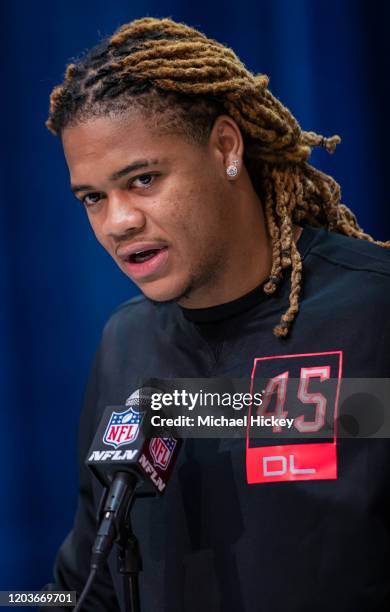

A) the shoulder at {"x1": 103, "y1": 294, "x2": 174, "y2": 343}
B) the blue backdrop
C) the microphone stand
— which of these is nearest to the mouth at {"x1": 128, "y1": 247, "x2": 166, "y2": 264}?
the shoulder at {"x1": 103, "y1": 294, "x2": 174, "y2": 343}

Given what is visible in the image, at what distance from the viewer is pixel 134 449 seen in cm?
110

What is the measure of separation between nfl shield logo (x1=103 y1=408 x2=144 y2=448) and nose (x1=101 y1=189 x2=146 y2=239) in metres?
0.30

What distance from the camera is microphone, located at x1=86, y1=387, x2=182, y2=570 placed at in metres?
1.05

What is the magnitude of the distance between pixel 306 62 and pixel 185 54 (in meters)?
0.63

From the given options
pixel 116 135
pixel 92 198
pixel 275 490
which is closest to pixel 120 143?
pixel 116 135

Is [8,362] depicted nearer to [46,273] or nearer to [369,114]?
[46,273]

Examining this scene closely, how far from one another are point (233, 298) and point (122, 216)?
0.79 ft

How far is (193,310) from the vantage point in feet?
4.92

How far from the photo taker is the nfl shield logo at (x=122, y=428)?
1.13 m

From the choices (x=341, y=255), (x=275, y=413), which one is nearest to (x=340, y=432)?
(x=275, y=413)

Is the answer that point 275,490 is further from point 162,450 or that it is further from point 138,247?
point 138,247

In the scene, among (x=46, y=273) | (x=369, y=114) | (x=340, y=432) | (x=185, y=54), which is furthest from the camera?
(x=46, y=273)

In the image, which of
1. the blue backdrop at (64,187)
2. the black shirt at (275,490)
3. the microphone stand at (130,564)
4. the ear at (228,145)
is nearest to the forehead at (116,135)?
the ear at (228,145)

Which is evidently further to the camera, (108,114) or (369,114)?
(369,114)
